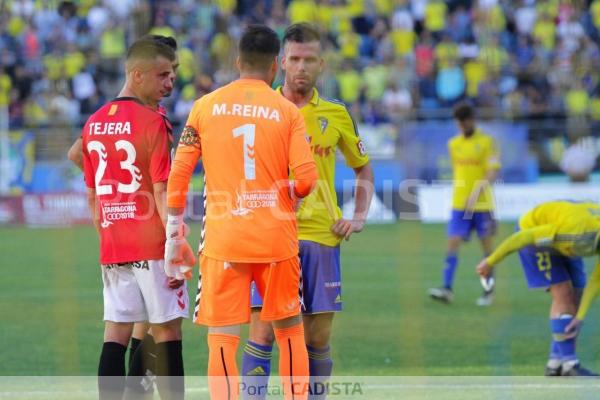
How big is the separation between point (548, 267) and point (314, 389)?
8.87 feet

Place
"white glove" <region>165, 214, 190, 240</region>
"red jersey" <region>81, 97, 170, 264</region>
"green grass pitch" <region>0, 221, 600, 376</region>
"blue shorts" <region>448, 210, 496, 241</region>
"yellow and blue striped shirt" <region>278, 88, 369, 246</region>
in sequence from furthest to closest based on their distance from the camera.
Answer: "blue shorts" <region>448, 210, 496, 241</region> < "green grass pitch" <region>0, 221, 600, 376</region> < "yellow and blue striped shirt" <region>278, 88, 369, 246</region> < "red jersey" <region>81, 97, 170, 264</region> < "white glove" <region>165, 214, 190, 240</region>

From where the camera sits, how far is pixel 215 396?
214 inches

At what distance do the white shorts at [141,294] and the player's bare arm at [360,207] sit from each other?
1.00m

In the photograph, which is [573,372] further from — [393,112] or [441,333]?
[393,112]

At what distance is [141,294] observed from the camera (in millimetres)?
5938

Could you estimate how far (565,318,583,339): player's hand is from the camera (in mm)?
7594

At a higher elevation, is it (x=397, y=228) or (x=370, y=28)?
(x=370, y=28)

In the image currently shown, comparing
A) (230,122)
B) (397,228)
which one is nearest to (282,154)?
(230,122)

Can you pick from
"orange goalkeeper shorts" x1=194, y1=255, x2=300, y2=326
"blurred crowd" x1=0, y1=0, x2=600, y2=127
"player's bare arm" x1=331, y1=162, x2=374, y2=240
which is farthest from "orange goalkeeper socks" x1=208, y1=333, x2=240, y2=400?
"blurred crowd" x1=0, y1=0, x2=600, y2=127

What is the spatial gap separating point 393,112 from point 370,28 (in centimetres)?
516

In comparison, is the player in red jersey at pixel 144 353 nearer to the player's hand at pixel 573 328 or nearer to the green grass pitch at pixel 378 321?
the green grass pitch at pixel 378 321

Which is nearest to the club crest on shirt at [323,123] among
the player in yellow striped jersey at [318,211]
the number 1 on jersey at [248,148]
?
the player in yellow striped jersey at [318,211]

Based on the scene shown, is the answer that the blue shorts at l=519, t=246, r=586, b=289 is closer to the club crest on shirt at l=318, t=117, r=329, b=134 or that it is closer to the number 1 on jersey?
the club crest on shirt at l=318, t=117, r=329, b=134

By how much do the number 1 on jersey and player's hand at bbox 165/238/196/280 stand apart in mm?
477
